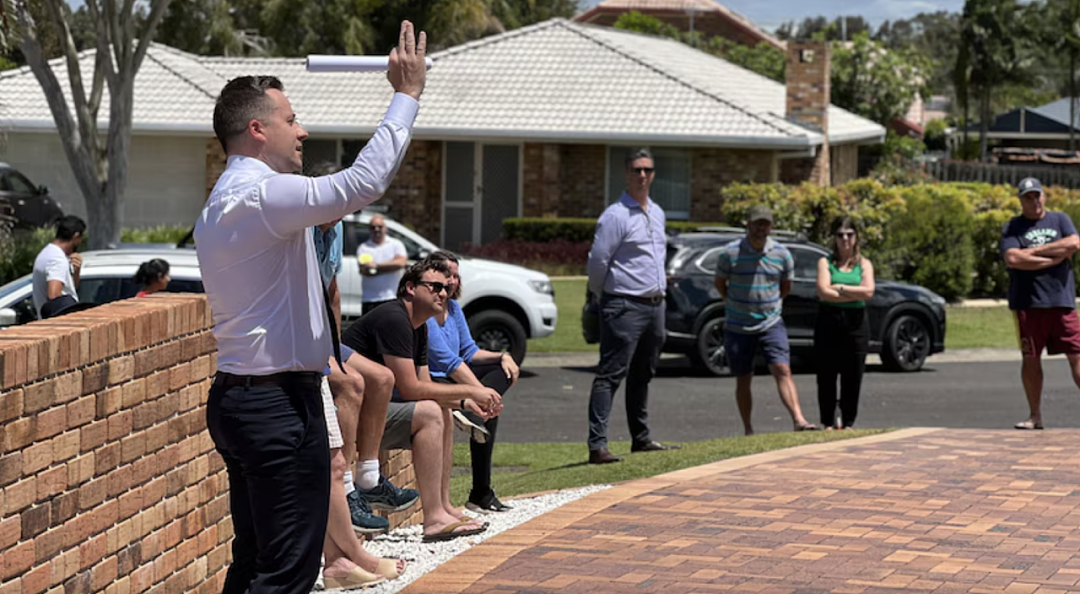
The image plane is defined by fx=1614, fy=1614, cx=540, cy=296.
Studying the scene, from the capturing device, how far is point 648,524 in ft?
24.3

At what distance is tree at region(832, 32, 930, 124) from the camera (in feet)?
171

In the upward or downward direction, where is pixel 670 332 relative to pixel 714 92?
downward

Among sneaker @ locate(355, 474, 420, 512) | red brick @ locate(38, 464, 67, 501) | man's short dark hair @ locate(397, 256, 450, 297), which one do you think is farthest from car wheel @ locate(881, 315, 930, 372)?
red brick @ locate(38, 464, 67, 501)

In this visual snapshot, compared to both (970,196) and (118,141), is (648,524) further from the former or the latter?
(970,196)

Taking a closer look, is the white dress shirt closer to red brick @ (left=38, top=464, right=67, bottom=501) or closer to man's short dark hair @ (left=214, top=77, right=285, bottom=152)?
man's short dark hair @ (left=214, top=77, right=285, bottom=152)

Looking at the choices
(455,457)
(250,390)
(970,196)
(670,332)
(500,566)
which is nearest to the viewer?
(250,390)

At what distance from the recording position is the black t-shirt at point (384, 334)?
280 inches

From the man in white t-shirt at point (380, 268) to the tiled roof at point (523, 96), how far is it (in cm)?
1310

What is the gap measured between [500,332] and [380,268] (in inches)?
68.6

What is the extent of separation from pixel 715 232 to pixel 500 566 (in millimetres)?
12726

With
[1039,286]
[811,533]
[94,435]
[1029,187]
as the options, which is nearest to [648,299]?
[1039,286]

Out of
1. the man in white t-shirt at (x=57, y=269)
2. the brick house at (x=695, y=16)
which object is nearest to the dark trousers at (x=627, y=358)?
the man in white t-shirt at (x=57, y=269)

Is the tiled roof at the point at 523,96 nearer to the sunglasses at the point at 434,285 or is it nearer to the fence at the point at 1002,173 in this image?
the fence at the point at 1002,173

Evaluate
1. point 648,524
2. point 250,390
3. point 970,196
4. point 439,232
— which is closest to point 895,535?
point 648,524
